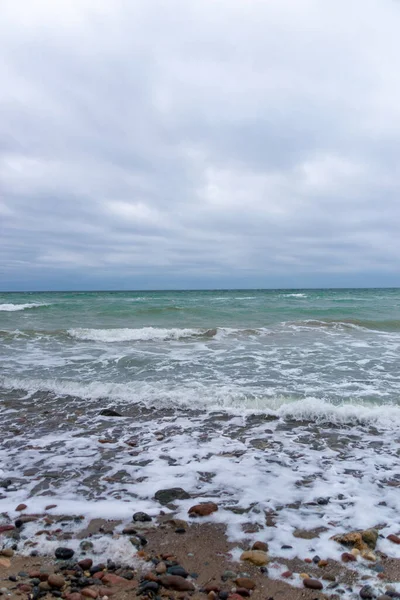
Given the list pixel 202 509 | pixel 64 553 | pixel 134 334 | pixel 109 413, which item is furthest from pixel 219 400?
pixel 134 334

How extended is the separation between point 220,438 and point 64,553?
106 inches

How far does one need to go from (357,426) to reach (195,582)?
3852mm

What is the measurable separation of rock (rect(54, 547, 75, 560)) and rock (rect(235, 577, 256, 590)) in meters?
1.20

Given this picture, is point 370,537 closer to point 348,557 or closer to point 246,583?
point 348,557

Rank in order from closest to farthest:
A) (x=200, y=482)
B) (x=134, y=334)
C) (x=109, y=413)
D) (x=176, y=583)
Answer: (x=176, y=583)
(x=200, y=482)
(x=109, y=413)
(x=134, y=334)

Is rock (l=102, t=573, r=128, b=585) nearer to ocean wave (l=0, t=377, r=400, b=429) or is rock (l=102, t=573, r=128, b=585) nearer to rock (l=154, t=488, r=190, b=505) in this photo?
rock (l=154, t=488, r=190, b=505)

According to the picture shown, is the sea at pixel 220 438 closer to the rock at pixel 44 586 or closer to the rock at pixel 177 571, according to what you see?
the rock at pixel 44 586

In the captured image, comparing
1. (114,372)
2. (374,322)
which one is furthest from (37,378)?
(374,322)

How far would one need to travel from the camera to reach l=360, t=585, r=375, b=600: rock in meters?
2.42

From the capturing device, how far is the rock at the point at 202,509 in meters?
3.40

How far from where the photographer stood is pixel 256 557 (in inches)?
110

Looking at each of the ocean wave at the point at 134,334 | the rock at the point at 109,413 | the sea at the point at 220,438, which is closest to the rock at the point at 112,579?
the sea at the point at 220,438

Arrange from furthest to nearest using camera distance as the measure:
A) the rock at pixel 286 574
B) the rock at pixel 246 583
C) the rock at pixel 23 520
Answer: the rock at pixel 23 520
the rock at pixel 286 574
the rock at pixel 246 583

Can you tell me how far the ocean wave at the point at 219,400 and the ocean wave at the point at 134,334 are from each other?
7018 mm
